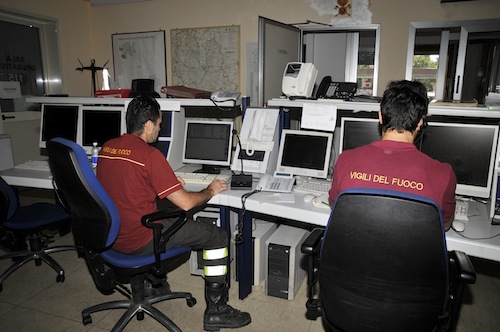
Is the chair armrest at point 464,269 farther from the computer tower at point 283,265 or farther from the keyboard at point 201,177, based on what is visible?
the keyboard at point 201,177

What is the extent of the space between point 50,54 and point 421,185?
549 centimetres

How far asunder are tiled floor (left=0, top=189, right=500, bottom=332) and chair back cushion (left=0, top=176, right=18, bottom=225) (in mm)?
544

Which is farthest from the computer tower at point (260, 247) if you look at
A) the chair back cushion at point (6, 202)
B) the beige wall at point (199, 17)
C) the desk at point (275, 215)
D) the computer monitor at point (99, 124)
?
the beige wall at point (199, 17)

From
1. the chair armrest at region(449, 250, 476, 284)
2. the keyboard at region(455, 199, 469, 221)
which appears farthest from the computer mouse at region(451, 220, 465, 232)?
the chair armrest at region(449, 250, 476, 284)

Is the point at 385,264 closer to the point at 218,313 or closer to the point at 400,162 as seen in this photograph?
the point at 400,162

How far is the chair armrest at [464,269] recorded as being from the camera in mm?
1184

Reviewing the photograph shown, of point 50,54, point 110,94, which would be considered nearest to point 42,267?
point 110,94

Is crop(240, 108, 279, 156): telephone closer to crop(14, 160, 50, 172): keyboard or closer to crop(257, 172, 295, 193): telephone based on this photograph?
crop(257, 172, 295, 193): telephone

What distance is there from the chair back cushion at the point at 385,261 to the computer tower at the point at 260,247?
1096 mm

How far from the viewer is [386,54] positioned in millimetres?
4316

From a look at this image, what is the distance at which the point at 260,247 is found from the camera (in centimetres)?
230

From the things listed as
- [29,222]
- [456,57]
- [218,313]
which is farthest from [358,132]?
[456,57]

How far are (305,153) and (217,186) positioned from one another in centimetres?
64

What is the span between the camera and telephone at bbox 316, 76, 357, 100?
7.49 feet
